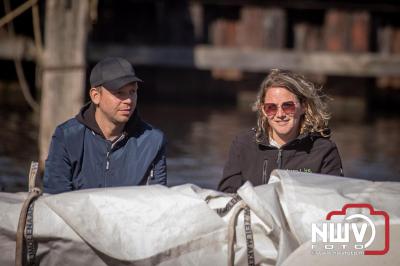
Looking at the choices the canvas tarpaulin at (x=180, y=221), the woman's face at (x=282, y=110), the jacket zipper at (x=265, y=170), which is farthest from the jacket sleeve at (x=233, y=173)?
the canvas tarpaulin at (x=180, y=221)

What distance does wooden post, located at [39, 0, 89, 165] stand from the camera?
7441 mm

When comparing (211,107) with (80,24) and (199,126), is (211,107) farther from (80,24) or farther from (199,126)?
(80,24)

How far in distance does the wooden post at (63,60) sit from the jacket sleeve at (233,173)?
10.5 feet

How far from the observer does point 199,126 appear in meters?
10.8

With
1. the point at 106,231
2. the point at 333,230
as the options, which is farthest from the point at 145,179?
the point at 333,230

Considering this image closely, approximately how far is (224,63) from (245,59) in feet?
0.90

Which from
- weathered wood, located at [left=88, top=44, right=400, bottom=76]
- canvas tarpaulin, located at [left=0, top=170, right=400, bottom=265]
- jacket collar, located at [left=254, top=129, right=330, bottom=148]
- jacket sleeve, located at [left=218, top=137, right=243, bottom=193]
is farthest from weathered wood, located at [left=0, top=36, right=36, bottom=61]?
canvas tarpaulin, located at [left=0, top=170, right=400, bottom=265]

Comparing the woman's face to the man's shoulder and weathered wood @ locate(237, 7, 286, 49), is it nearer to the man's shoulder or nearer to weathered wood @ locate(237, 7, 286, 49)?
the man's shoulder

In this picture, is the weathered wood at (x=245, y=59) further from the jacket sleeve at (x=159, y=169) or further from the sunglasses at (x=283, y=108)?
the sunglasses at (x=283, y=108)

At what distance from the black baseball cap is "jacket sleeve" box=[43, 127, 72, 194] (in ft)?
1.11

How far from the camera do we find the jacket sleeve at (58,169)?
14.2 feet

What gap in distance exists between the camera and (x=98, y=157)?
445 centimetres

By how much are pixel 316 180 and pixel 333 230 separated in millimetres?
283

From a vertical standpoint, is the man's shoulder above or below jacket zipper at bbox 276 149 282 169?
above
